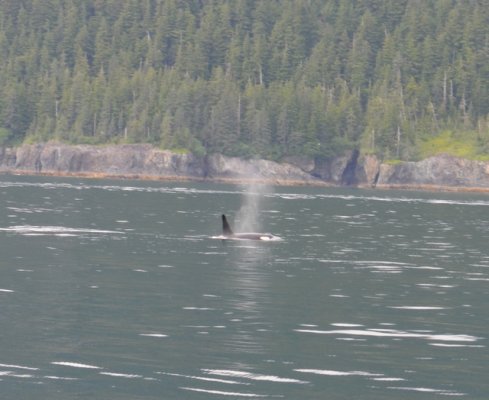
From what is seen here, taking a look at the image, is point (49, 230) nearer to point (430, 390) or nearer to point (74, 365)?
point (74, 365)

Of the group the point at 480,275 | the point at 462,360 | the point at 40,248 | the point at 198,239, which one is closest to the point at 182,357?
the point at 462,360

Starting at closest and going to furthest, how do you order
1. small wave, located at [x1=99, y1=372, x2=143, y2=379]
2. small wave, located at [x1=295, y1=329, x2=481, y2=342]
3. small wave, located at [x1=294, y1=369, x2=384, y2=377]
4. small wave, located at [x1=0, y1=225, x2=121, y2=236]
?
1. small wave, located at [x1=99, y1=372, x2=143, y2=379]
2. small wave, located at [x1=294, y1=369, x2=384, y2=377]
3. small wave, located at [x1=295, y1=329, x2=481, y2=342]
4. small wave, located at [x1=0, y1=225, x2=121, y2=236]

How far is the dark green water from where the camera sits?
3359cm

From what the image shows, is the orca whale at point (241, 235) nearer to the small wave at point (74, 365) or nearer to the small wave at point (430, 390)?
the small wave at point (74, 365)

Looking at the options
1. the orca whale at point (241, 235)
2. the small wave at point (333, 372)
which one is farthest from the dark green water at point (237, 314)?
the orca whale at point (241, 235)

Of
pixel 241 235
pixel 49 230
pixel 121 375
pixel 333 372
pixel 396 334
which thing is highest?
pixel 241 235

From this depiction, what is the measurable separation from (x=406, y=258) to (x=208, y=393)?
39.3 metres

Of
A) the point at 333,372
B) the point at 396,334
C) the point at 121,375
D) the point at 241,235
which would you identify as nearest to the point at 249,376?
the point at 333,372

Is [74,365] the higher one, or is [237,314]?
[237,314]

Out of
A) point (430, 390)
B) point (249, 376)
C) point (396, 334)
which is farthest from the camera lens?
point (396, 334)

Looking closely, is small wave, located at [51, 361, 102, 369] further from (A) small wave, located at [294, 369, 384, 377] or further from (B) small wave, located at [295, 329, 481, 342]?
(B) small wave, located at [295, 329, 481, 342]

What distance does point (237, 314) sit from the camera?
4500 centimetres

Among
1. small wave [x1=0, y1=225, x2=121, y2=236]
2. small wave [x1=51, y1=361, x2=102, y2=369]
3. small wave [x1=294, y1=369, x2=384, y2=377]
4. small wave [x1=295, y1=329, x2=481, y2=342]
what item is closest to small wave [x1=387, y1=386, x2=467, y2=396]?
small wave [x1=294, y1=369, x2=384, y2=377]

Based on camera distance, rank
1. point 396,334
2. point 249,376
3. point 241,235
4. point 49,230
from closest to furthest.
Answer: point 249,376 → point 396,334 → point 241,235 → point 49,230
